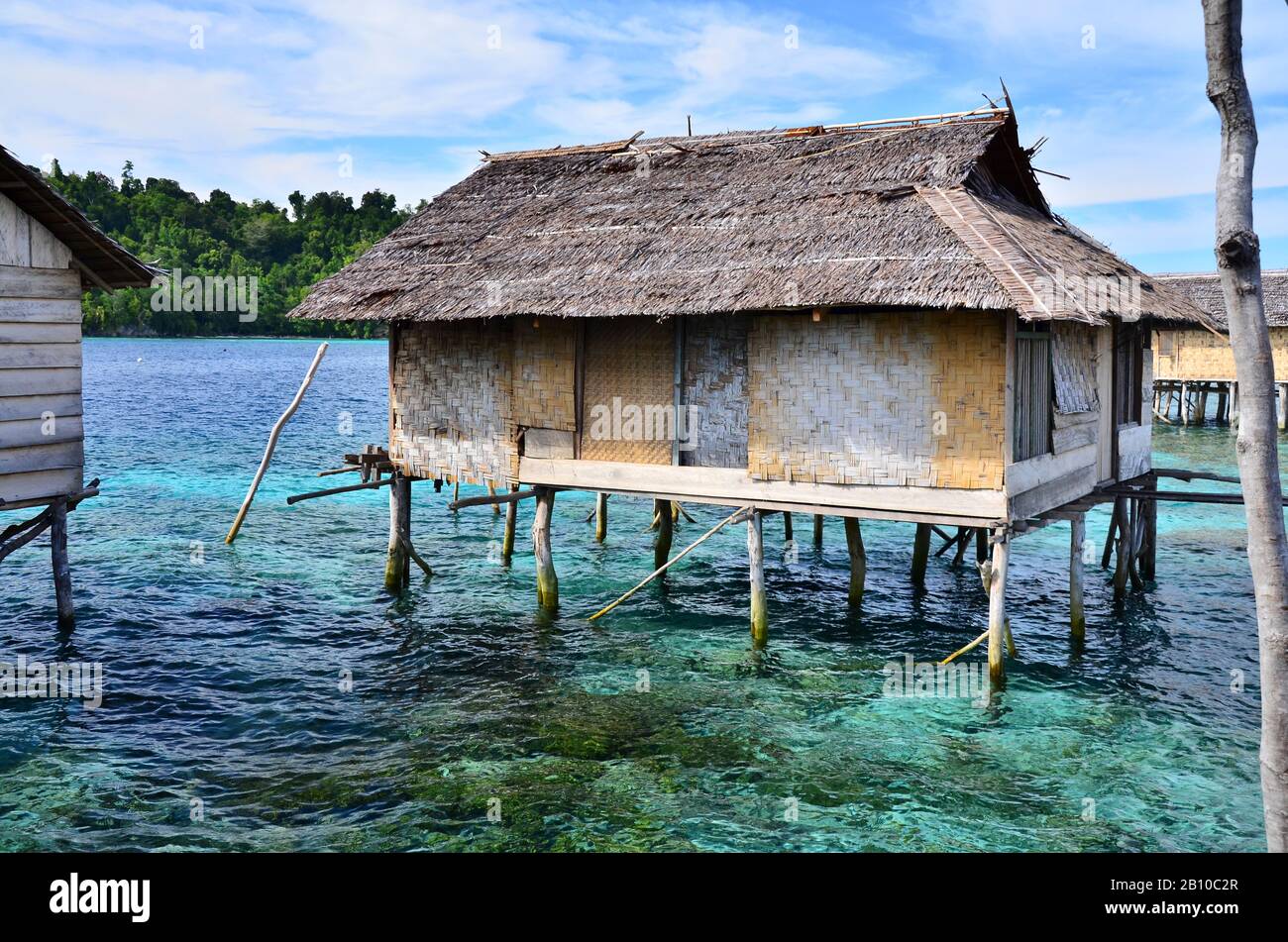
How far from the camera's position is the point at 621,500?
1019 inches

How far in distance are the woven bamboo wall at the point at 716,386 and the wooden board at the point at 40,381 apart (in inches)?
277

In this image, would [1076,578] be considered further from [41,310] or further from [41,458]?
[41,310]

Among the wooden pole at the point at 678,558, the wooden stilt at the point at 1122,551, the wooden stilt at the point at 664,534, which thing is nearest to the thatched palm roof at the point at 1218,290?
the wooden stilt at the point at 1122,551

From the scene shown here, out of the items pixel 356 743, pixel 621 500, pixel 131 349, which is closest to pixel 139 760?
pixel 356 743

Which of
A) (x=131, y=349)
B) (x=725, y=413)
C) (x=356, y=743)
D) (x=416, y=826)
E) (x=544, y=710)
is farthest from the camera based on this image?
(x=131, y=349)

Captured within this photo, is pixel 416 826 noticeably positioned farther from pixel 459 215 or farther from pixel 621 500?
pixel 621 500

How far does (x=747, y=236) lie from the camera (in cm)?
1349

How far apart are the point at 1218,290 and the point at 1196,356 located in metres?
3.00

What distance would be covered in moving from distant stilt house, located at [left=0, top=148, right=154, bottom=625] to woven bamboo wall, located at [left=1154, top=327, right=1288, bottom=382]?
3371 cm

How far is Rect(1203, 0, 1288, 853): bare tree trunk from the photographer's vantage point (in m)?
4.88

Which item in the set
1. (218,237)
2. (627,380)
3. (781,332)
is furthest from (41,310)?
(218,237)

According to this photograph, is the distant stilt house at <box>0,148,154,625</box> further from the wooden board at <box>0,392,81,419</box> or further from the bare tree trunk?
the bare tree trunk

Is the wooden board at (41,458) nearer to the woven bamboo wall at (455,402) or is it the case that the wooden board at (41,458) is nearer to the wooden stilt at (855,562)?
the woven bamboo wall at (455,402)
